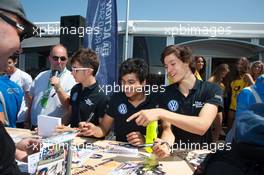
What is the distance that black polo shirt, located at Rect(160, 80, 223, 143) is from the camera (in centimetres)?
217

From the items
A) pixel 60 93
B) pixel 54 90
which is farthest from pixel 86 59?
pixel 54 90

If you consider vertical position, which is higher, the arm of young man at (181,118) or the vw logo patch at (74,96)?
the vw logo patch at (74,96)

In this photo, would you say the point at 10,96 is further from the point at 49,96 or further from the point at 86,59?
the point at 86,59

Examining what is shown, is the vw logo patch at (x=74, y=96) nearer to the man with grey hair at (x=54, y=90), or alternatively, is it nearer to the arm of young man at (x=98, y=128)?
the man with grey hair at (x=54, y=90)

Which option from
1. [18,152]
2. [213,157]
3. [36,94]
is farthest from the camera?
[36,94]

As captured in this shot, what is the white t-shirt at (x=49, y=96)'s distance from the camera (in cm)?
324

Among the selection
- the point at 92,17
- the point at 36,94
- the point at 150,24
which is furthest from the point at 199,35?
the point at 36,94

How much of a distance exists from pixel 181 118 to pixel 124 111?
61 cm

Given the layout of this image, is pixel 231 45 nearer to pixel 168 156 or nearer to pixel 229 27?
pixel 229 27

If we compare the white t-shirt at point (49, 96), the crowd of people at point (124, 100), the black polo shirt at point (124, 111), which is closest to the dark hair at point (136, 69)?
the crowd of people at point (124, 100)

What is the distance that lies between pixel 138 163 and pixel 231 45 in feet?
19.4

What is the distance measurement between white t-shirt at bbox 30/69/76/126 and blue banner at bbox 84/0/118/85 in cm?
105

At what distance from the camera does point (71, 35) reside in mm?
5125

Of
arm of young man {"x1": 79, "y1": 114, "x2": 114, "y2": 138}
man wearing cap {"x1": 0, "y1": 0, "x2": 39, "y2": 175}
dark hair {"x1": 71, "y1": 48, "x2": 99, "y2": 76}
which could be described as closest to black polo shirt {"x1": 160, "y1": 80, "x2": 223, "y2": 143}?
arm of young man {"x1": 79, "y1": 114, "x2": 114, "y2": 138}
